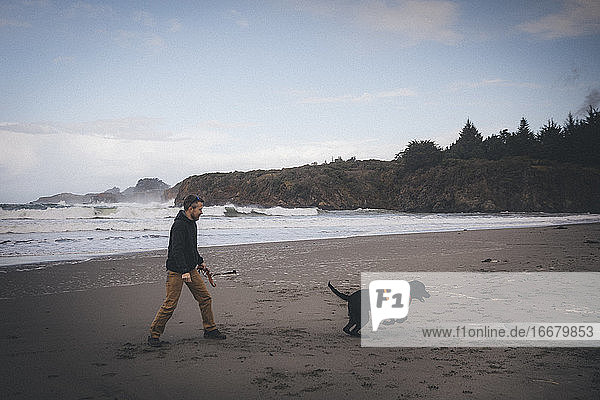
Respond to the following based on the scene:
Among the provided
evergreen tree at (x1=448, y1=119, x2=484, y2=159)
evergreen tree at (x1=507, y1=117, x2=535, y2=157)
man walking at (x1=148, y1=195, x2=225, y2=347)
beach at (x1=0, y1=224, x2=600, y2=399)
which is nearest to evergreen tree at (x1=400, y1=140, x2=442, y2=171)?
evergreen tree at (x1=448, y1=119, x2=484, y2=159)

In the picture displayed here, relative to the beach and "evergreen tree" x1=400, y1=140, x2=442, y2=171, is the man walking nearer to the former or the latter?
the beach

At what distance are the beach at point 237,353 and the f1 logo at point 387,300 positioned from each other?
0.52 m

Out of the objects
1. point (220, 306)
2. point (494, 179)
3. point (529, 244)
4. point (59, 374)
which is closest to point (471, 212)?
point (494, 179)

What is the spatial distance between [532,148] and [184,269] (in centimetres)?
5239

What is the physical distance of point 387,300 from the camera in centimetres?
534

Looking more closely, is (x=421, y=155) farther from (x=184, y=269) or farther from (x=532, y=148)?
(x=184, y=269)

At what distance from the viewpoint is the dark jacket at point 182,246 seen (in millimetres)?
4629

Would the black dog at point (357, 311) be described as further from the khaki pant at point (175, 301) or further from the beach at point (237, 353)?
the khaki pant at point (175, 301)

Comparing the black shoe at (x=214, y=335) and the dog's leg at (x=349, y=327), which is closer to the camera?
the black shoe at (x=214, y=335)

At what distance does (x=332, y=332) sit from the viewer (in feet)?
16.4

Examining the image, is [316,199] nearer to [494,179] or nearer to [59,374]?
[494,179]

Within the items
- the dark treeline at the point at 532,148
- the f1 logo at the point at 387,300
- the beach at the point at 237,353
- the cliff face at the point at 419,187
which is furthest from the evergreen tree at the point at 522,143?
the f1 logo at the point at 387,300

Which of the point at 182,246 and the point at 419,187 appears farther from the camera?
the point at 419,187

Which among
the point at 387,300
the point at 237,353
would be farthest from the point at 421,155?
the point at 237,353
